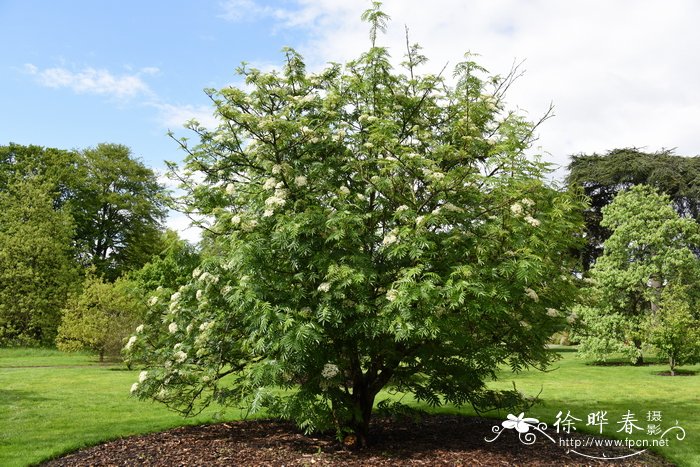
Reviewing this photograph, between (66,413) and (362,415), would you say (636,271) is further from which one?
(66,413)

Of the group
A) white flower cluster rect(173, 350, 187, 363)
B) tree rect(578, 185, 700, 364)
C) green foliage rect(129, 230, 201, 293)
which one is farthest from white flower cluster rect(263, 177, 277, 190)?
tree rect(578, 185, 700, 364)

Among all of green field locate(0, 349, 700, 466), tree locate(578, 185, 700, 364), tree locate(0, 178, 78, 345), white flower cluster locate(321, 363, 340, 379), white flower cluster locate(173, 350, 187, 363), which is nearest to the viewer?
white flower cluster locate(321, 363, 340, 379)

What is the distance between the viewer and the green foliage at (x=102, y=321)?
22297 millimetres

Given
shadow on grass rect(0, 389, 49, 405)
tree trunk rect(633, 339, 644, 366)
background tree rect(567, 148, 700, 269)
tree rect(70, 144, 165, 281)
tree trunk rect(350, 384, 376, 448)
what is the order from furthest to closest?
tree rect(70, 144, 165, 281) < background tree rect(567, 148, 700, 269) < tree trunk rect(633, 339, 644, 366) < shadow on grass rect(0, 389, 49, 405) < tree trunk rect(350, 384, 376, 448)

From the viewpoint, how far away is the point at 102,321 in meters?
22.1

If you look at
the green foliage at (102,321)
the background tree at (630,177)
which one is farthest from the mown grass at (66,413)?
the background tree at (630,177)

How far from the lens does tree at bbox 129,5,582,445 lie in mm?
6543

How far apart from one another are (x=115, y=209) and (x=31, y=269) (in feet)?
43.4

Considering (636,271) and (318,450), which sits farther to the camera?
(636,271)

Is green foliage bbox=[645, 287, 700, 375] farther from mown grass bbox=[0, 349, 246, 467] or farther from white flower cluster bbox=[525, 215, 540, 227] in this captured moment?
mown grass bbox=[0, 349, 246, 467]

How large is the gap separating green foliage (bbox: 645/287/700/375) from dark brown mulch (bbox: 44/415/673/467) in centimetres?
1212

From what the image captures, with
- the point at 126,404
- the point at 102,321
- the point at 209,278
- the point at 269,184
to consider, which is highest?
the point at 269,184

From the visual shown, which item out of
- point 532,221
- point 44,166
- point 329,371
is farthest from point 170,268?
point 44,166

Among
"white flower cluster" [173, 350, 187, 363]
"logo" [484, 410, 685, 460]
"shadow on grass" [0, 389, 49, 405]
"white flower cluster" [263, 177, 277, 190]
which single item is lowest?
"shadow on grass" [0, 389, 49, 405]
